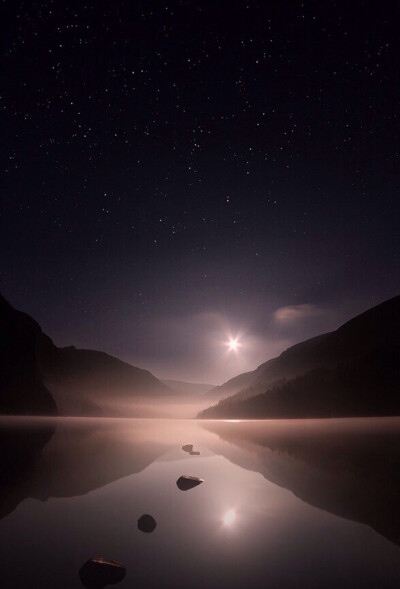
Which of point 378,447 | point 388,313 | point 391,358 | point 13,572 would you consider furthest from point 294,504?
point 388,313

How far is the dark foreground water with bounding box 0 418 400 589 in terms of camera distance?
25.2 feet

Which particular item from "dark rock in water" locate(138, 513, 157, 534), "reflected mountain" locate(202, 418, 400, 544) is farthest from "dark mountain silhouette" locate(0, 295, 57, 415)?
"dark rock in water" locate(138, 513, 157, 534)

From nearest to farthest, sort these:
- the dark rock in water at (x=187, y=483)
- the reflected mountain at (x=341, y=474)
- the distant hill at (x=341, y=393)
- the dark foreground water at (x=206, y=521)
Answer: the dark foreground water at (x=206, y=521)
the reflected mountain at (x=341, y=474)
the dark rock in water at (x=187, y=483)
the distant hill at (x=341, y=393)

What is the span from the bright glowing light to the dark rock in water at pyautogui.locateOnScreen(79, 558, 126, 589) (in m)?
5.18

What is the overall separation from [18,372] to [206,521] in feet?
239

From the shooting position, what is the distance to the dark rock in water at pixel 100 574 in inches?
265

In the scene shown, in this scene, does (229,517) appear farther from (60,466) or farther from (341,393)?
(341,393)

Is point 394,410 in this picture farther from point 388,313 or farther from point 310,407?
point 388,313

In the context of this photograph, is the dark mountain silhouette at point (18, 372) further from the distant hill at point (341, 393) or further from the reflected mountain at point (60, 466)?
the distant hill at point (341, 393)

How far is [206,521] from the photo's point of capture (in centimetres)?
1116

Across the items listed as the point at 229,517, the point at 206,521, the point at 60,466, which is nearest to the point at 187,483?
the point at 229,517

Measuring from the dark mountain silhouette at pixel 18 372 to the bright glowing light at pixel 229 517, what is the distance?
227ft

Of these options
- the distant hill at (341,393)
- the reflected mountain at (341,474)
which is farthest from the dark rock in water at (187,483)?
the distant hill at (341,393)

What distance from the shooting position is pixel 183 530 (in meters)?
10.3
